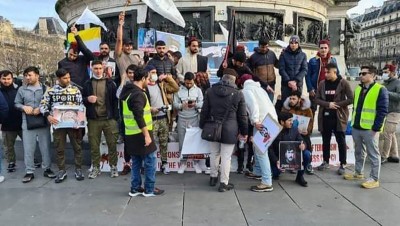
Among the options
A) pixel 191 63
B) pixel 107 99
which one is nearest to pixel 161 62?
pixel 191 63

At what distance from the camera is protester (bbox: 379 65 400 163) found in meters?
8.27

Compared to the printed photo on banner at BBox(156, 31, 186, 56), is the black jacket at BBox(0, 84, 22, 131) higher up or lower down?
lower down

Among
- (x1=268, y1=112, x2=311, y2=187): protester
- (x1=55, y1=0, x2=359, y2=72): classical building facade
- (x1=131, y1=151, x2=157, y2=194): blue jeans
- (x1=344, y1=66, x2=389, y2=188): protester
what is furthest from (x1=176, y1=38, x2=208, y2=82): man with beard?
(x1=55, y1=0, x2=359, y2=72): classical building facade

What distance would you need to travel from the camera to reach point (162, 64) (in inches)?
306

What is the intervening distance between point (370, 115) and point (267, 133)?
1749 mm

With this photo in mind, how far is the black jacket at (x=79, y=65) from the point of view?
7566 millimetres

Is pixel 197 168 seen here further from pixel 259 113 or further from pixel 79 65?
pixel 79 65

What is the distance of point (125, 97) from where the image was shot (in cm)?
Answer: 598

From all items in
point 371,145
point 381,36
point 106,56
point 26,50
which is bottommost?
point 371,145

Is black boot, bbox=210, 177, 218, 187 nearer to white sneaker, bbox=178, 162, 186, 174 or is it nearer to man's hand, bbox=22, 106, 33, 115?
white sneaker, bbox=178, 162, 186, 174

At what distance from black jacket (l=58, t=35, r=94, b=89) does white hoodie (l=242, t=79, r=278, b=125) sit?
10.3 feet

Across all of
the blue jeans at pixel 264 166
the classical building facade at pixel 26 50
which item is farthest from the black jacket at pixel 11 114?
the classical building facade at pixel 26 50

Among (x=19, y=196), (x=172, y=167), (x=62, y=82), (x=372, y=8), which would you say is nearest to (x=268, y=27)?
(x=172, y=167)

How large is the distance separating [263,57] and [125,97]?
349 centimetres
